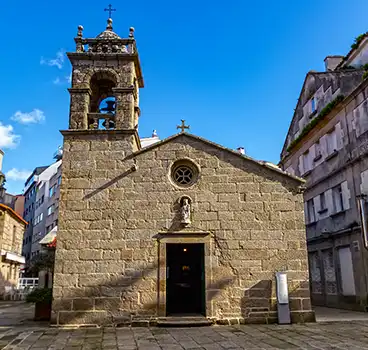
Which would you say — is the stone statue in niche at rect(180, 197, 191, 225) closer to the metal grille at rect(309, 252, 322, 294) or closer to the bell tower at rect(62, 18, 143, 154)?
the bell tower at rect(62, 18, 143, 154)

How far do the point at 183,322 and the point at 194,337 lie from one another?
4.75ft

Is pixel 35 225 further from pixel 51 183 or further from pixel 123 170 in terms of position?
pixel 123 170

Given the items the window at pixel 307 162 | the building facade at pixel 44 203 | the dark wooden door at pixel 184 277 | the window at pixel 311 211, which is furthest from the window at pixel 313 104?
the building facade at pixel 44 203

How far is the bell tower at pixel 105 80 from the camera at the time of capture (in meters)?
10.3

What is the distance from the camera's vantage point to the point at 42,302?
33.8 feet

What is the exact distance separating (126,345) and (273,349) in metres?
2.57

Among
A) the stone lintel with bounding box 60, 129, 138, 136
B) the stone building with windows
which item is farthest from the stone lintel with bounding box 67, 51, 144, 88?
the stone building with windows

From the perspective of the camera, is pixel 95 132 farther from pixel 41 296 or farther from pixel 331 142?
pixel 331 142

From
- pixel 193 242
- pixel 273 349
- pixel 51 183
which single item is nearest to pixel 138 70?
pixel 193 242

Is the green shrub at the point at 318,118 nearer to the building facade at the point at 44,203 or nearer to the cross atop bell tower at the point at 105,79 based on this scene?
the cross atop bell tower at the point at 105,79

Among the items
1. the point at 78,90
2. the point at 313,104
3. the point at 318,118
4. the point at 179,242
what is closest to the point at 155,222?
the point at 179,242

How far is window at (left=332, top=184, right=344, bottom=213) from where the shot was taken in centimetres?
A: 1413

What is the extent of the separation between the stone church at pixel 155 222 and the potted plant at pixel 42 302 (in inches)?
54.7

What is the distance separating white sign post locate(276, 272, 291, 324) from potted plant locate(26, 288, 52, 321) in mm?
5973
